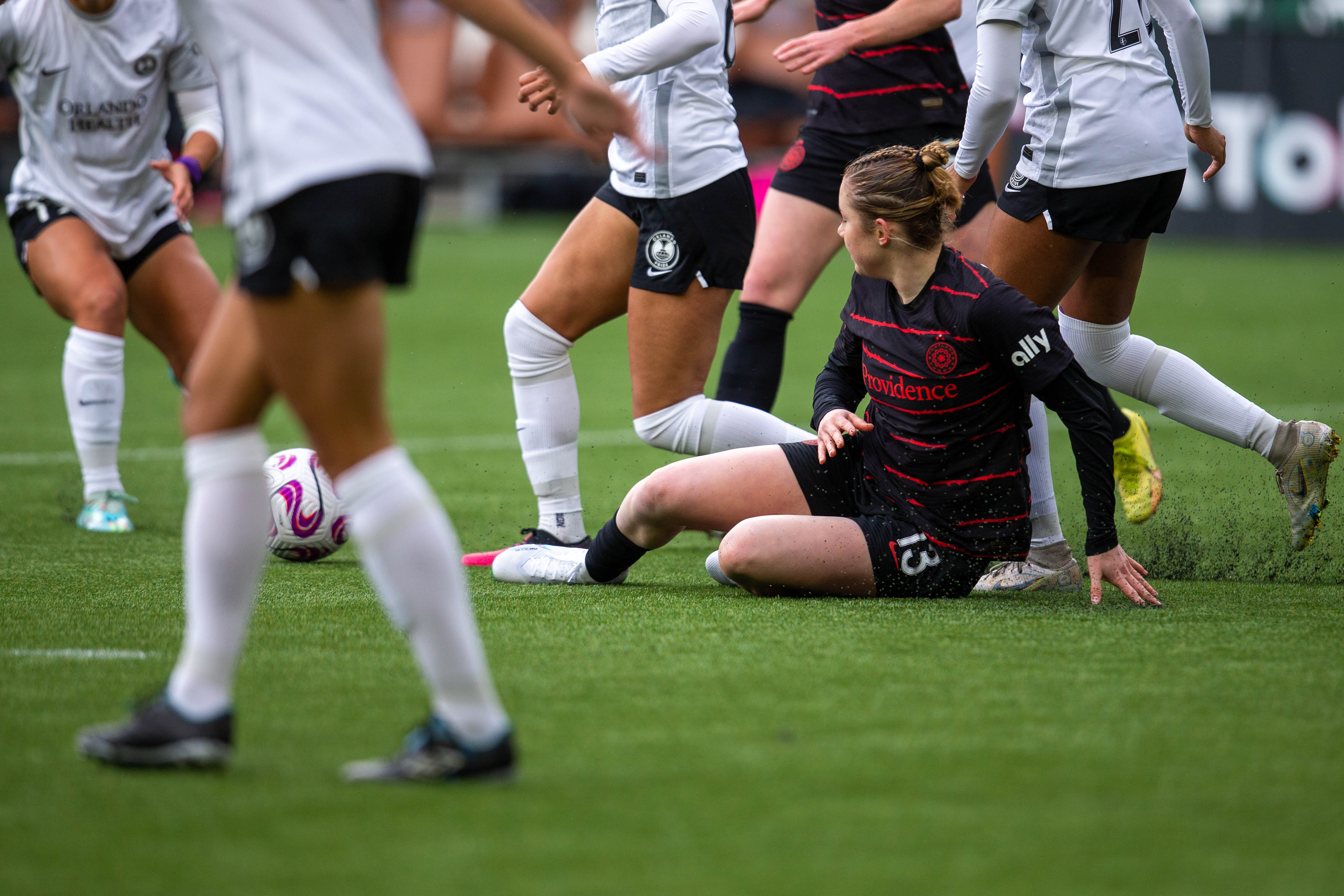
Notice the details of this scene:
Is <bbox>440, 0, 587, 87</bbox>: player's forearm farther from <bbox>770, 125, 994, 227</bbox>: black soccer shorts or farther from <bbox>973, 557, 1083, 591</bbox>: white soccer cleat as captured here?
<bbox>770, 125, 994, 227</bbox>: black soccer shorts

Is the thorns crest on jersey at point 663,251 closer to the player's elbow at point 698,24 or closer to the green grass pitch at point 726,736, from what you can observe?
the player's elbow at point 698,24

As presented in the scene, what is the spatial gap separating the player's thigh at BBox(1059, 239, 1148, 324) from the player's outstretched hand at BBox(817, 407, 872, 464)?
3.12 ft

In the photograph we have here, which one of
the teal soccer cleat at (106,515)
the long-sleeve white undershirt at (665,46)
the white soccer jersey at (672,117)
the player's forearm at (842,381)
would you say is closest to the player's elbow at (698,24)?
the long-sleeve white undershirt at (665,46)

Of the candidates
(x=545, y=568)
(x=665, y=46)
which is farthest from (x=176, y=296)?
(x=665, y=46)

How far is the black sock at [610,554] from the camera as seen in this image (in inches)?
158

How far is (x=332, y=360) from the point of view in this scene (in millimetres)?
2201

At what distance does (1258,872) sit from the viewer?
195 cm

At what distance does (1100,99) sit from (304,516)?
8.36 ft

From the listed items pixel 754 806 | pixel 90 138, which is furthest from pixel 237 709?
pixel 90 138

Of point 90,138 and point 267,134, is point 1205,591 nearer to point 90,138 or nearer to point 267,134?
point 267,134

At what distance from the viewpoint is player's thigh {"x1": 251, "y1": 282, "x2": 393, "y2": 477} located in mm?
2193

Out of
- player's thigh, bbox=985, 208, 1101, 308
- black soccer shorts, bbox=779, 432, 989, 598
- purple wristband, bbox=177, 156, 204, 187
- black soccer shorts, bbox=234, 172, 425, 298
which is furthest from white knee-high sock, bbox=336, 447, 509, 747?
purple wristband, bbox=177, 156, 204, 187

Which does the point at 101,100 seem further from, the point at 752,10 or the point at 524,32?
the point at 524,32

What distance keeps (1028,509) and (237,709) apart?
201 centimetres
